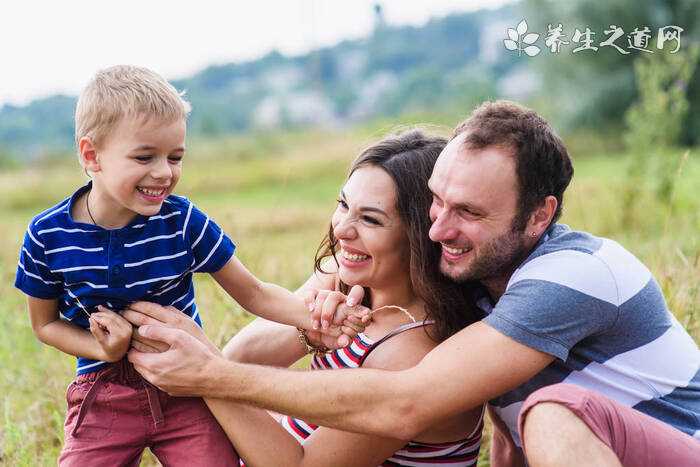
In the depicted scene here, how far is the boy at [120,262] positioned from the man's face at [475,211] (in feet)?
2.69

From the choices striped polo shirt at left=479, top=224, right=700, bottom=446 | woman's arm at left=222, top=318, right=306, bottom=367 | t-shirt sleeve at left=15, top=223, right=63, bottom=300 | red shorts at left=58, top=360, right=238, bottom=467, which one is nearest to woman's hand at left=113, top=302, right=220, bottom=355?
red shorts at left=58, top=360, right=238, bottom=467

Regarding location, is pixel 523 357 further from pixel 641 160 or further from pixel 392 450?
pixel 641 160

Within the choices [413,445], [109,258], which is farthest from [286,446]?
[109,258]

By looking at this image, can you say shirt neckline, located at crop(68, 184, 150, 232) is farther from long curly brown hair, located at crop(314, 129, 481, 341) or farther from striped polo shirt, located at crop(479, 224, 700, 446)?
striped polo shirt, located at crop(479, 224, 700, 446)

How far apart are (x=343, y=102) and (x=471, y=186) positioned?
255 ft

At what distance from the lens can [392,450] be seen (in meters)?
2.83

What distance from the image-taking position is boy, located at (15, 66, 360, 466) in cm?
264

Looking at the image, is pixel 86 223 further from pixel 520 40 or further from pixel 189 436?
pixel 520 40

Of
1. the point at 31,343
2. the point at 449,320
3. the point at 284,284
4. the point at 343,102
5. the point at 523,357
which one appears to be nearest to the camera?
the point at 523,357

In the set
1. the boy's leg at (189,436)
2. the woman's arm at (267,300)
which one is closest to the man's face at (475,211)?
the woman's arm at (267,300)

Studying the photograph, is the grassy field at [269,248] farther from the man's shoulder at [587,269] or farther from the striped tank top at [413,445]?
the man's shoulder at [587,269]

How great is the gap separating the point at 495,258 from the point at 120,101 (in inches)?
55.5

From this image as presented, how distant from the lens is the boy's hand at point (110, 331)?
8.86 ft

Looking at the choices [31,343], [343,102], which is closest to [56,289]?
[31,343]
